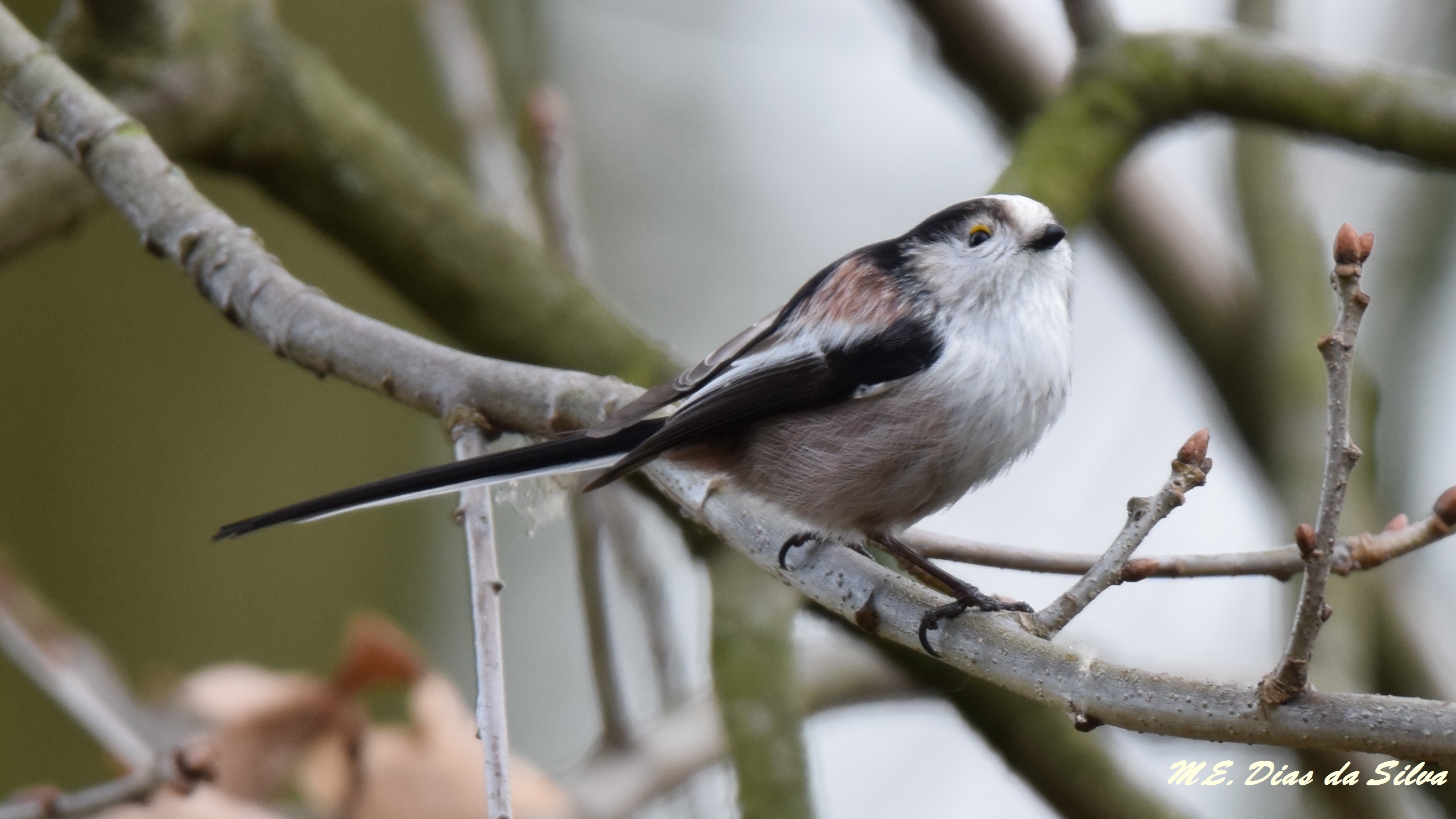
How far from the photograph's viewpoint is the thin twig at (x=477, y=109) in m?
2.66

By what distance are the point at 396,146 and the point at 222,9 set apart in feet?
1.32

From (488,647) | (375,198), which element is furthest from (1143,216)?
(488,647)

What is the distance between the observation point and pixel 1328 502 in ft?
3.18

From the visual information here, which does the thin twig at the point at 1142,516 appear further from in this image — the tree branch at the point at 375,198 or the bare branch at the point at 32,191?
the bare branch at the point at 32,191

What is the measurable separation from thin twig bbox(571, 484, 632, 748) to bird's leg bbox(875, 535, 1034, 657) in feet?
2.29

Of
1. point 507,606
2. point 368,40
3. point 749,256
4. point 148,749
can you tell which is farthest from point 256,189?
point 749,256

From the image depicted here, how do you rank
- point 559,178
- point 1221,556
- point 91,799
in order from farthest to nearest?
point 559,178, point 91,799, point 1221,556

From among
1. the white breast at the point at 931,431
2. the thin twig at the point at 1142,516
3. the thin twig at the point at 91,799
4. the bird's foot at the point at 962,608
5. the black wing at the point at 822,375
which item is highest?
the black wing at the point at 822,375

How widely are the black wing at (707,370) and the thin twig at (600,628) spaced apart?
55cm

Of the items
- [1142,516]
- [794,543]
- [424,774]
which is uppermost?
[794,543]

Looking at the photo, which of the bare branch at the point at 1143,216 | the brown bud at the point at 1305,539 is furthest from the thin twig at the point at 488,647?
the bare branch at the point at 1143,216

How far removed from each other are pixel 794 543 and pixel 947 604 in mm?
309

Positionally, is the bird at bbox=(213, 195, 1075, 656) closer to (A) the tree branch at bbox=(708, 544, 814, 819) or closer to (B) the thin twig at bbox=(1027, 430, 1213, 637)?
(A) the tree branch at bbox=(708, 544, 814, 819)

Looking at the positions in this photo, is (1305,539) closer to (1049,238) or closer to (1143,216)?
(1049,238)
